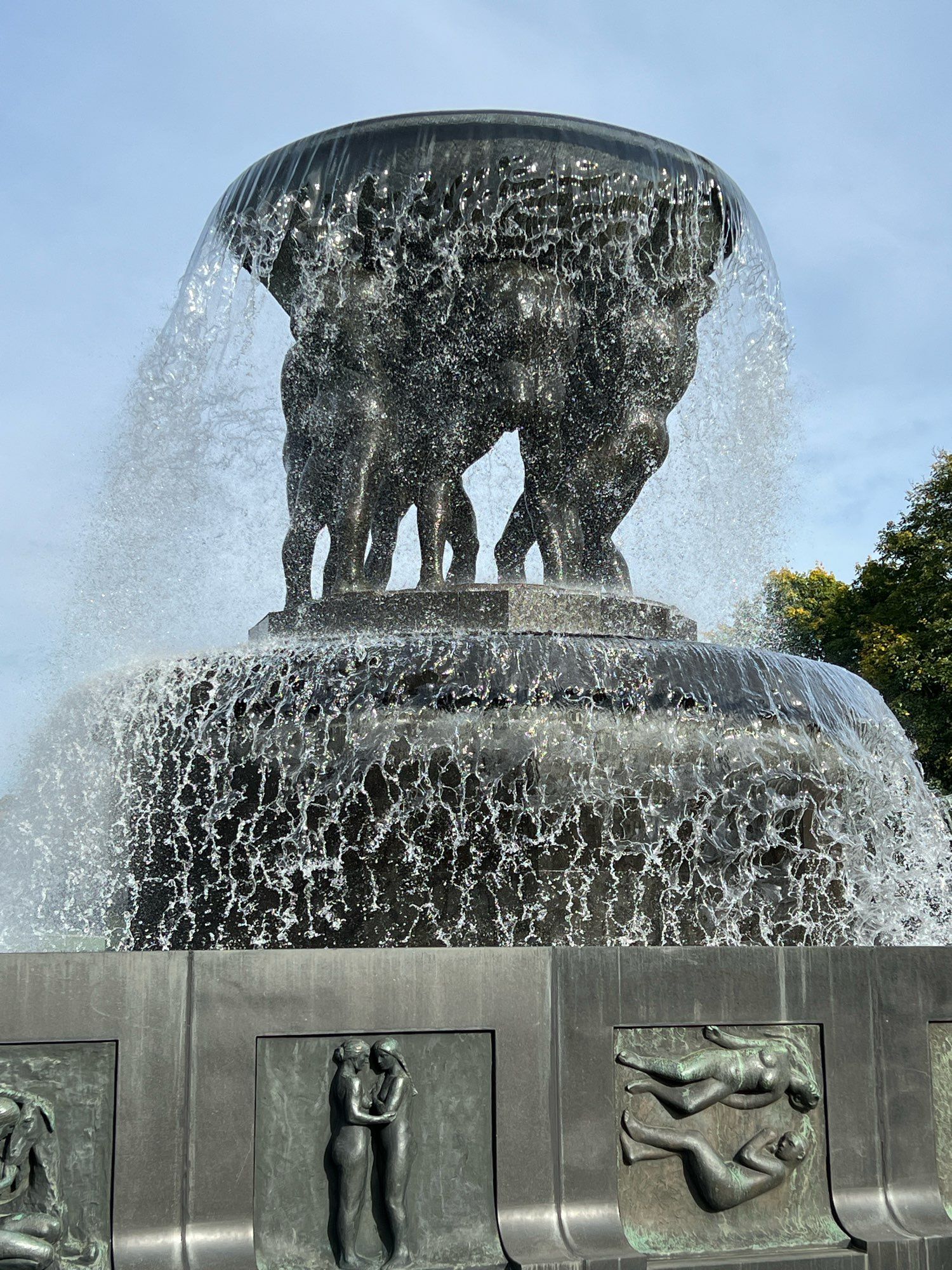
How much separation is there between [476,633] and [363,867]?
1.27 metres

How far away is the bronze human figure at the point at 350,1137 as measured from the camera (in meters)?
4.50

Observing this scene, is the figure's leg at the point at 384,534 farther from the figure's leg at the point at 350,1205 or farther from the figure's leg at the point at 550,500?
the figure's leg at the point at 350,1205

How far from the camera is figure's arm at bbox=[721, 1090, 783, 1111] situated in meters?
4.95

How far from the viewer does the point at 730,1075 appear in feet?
16.2

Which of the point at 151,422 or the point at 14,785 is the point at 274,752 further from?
the point at 151,422

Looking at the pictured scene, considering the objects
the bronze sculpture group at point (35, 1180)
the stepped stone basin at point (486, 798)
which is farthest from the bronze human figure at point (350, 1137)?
the stepped stone basin at point (486, 798)

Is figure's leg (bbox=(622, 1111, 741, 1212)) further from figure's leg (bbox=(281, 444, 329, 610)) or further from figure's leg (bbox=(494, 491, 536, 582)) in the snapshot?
figure's leg (bbox=(494, 491, 536, 582))

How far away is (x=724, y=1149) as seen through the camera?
495 cm

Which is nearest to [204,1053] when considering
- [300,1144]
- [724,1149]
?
[300,1144]

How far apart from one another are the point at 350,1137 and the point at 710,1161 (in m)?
1.25

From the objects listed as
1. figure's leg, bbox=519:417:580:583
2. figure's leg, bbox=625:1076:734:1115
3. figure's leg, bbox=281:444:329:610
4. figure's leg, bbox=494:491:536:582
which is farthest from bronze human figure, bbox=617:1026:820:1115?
figure's leg, bbox=494:491:536:582

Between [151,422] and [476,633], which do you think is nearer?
[476,633]

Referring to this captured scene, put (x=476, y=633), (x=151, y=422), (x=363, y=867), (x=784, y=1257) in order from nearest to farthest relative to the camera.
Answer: (x=784, y=1257)
(x=363, y=867)
(x=476, y=633)
(x=151, y=422)

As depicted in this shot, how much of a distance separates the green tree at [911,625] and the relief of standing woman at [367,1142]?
24572 mm
